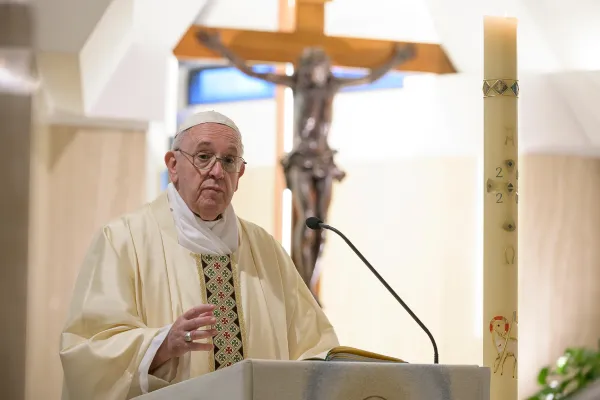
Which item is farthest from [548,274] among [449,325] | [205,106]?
[205,106]

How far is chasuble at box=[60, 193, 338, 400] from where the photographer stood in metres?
3.26

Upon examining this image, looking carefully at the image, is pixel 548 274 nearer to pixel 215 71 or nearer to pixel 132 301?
pixel 215 71

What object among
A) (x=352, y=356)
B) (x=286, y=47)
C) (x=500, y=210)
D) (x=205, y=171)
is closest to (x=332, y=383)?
(x=352, y=356)

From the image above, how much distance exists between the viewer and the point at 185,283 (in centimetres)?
368

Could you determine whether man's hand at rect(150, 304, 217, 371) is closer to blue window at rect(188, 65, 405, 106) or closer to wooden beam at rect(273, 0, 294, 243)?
wooden beam at rect(273, 0, 294, 243)

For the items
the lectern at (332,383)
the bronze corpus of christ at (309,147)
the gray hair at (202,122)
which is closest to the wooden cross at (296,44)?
the bronze corpus of christ at (309,147)

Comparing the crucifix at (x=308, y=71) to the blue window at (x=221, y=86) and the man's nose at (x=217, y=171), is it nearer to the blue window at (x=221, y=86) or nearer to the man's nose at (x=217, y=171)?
the blue window at (x=221, y=86)

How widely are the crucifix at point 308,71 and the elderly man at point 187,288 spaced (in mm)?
3736

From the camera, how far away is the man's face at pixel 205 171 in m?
3.65

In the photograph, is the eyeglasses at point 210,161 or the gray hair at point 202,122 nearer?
the eyeglasses at point 210,161

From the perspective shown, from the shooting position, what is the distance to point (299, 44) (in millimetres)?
8055

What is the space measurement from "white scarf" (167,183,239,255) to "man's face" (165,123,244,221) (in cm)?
3

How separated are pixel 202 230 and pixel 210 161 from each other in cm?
25

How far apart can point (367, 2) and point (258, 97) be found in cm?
131
